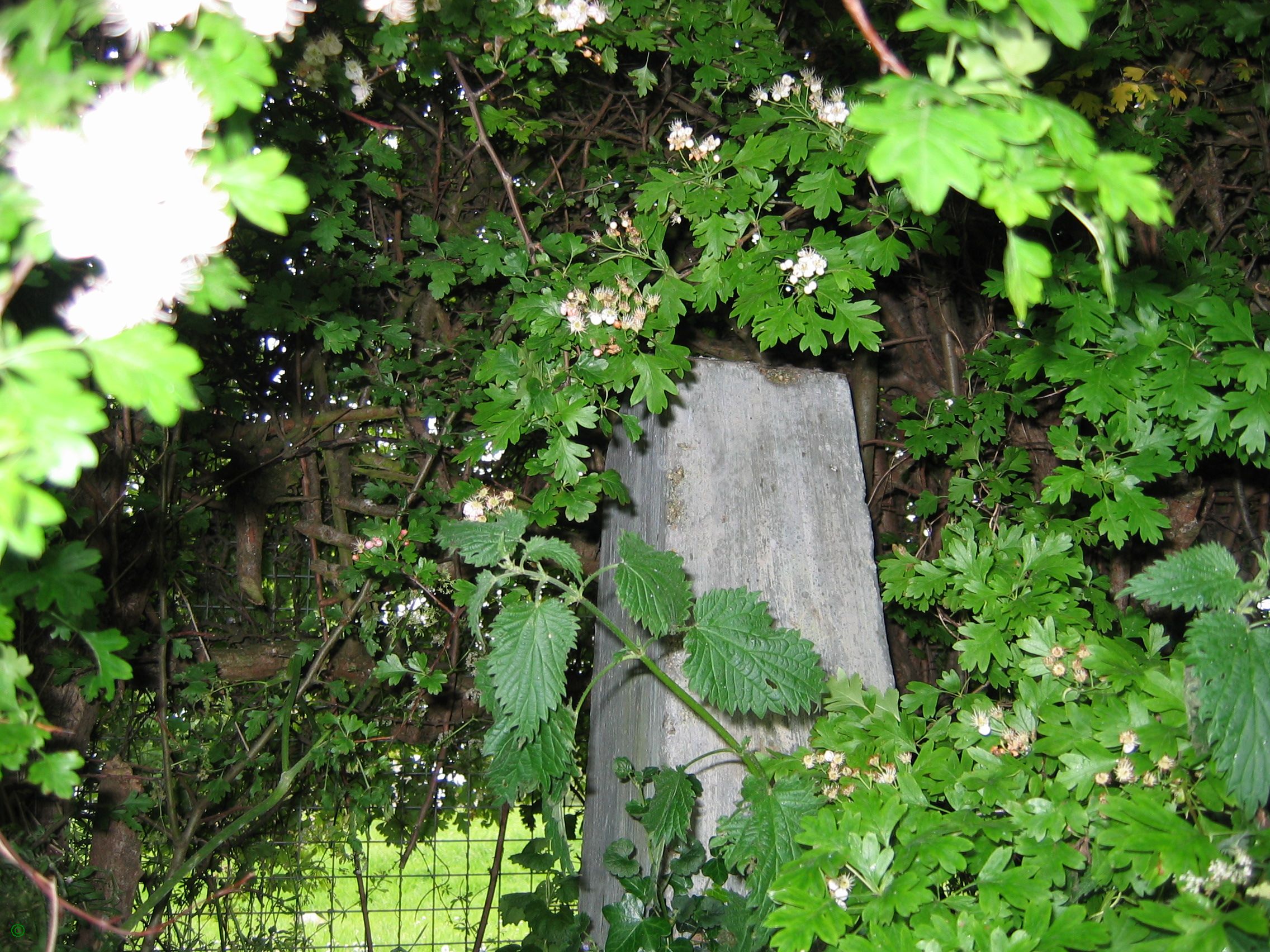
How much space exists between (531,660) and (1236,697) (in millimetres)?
793

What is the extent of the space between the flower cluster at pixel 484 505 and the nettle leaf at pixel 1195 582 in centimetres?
102

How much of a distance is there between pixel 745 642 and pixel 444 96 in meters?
1.57

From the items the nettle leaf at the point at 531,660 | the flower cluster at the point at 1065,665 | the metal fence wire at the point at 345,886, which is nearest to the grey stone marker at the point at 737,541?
the nettle leaf at the point at 531,660

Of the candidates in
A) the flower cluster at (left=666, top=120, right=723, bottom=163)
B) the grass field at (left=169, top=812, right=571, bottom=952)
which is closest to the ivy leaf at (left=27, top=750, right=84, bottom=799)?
the flower cluster at (left=666, top=120, right=723, bottom=163)

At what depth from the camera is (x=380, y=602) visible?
217 centimetres

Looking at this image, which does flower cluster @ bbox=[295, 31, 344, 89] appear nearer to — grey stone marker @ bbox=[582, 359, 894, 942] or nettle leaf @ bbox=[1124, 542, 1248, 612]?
grey stone marker @ bbox=[582, 359, 894, 942]

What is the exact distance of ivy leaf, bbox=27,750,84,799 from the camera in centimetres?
76

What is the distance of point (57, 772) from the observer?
30.3 inches

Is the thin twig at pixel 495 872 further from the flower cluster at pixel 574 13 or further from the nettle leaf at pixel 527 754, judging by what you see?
the flower cluster at pixel 574 13

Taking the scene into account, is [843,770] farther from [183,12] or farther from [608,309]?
[183,12]

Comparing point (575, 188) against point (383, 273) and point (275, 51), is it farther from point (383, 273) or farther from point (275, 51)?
point (275, 51)

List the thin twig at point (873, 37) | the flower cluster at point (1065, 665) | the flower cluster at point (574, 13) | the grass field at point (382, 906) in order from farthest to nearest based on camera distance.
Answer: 1. the grass field at point (382, 906)
2. the flower cluster at point (574, 13)
3. the flower cluster at point (1065, 665)
4. the thin twig at point (873, 37)

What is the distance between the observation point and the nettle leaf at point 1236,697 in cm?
84

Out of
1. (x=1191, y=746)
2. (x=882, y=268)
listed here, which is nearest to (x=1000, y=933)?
(x=1191, y=746)
